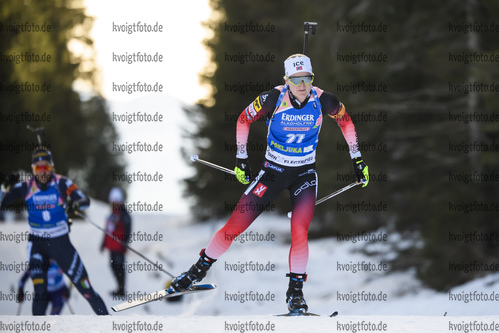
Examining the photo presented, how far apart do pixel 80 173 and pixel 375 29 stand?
33.9m

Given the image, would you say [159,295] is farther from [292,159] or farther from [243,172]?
[292,159]

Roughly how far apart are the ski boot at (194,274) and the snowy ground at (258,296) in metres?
0.34

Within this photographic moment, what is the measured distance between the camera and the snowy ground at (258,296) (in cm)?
575

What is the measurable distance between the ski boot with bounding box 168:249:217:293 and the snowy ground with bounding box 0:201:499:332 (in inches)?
13.2

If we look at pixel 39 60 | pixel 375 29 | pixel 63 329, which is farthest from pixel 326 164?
pixel 39 60

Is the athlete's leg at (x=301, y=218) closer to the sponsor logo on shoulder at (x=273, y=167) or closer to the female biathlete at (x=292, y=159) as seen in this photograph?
the female biathlete at (x=292, y=159)

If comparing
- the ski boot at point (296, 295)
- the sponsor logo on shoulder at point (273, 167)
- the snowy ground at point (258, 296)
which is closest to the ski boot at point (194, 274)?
the snowy ground at point (258, 296)

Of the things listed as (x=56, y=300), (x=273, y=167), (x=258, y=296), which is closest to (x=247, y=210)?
(x=273, y=167)

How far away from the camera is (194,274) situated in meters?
6.84

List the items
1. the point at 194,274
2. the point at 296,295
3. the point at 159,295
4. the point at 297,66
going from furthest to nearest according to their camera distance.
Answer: the point at 159,295, the point at 194,274, the point at 296,295, the point at 297,66

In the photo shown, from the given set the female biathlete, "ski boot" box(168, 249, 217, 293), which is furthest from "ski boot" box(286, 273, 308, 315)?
"ski boot" box(168, 249, 217, 293)

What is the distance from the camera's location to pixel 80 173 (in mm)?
44531

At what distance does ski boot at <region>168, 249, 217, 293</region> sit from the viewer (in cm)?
678

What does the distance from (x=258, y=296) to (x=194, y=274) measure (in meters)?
9.24
